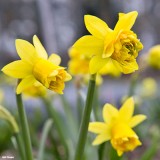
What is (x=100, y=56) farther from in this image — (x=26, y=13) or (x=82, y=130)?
(x=26, y=13)

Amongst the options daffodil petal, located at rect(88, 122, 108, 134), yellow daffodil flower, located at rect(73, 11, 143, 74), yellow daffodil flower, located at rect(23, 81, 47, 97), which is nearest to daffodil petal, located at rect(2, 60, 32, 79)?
yellow daffodil flower, located at rect(73, 11, 143, 74)

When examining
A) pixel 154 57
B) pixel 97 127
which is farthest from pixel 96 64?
pixel 154 57

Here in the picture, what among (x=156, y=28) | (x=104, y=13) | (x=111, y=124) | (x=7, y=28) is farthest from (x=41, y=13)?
(x=111, y=124)

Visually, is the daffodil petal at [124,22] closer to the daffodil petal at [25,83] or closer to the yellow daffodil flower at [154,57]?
the daffodil petal at [25,83]

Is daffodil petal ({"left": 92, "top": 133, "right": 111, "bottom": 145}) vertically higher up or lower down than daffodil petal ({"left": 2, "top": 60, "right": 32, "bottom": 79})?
lower down

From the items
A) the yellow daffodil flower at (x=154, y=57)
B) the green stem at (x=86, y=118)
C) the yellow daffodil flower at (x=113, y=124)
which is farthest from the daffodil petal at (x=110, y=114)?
Result: the yellow daffodil flower at (x=154, y=57)

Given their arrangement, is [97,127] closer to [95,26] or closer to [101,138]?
[101,138]

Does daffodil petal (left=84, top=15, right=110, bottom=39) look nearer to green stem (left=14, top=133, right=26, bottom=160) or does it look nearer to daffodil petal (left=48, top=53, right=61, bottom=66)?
daffodil petal (left=48, top=53, right=61, bottom=66)
